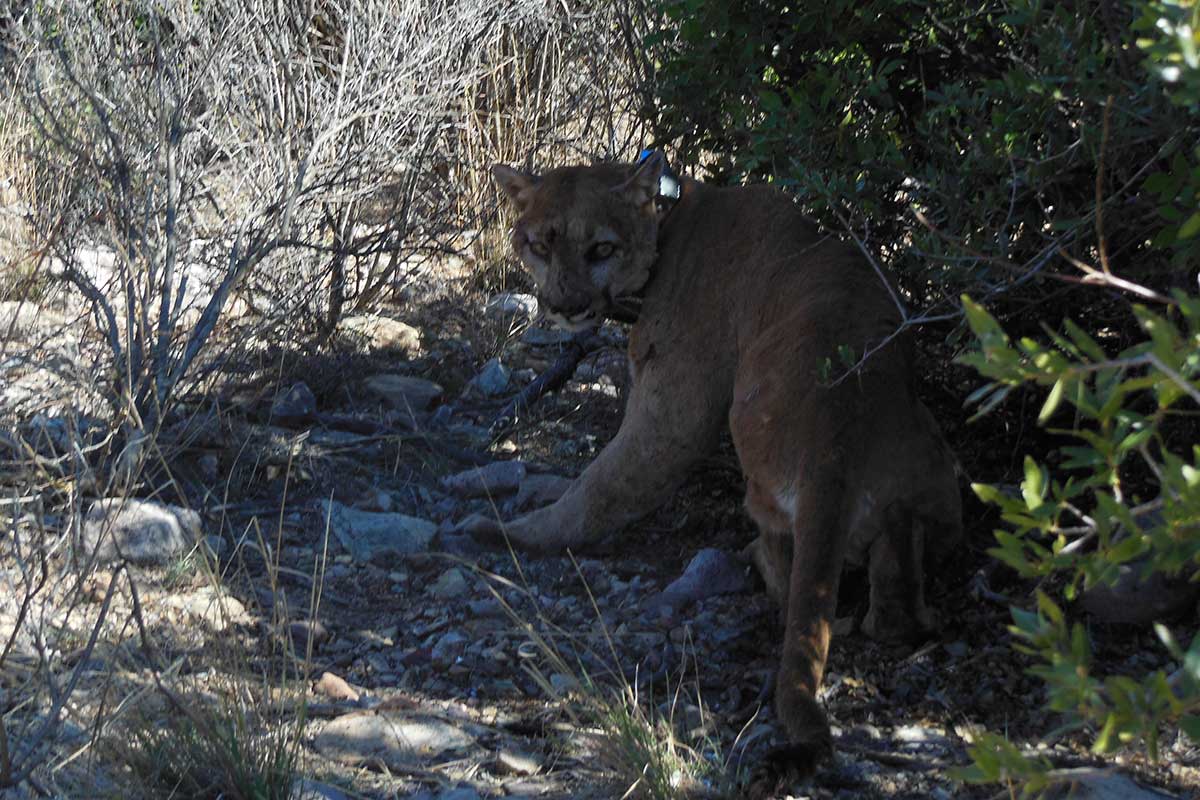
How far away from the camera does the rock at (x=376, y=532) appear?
478 centimetres

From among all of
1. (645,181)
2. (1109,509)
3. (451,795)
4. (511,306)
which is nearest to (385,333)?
(511,306)

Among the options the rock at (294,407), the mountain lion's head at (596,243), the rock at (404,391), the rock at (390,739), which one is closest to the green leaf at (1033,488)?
the rock at (390,739)

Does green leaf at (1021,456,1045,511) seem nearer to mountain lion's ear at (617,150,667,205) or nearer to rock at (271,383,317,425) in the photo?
mountain lion's ear at (617,150,667,205)

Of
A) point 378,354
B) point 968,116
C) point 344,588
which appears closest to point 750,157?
point 968,116

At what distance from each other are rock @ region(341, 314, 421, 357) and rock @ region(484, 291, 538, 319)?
46cm

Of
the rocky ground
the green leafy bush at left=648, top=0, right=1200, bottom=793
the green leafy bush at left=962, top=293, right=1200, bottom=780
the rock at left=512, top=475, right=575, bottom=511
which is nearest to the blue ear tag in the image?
the green leafy bush at left=648, top=0, right=1200, bottom=793

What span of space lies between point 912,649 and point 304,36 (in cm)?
394

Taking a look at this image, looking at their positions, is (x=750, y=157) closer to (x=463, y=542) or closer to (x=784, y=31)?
(x=784, y=31)

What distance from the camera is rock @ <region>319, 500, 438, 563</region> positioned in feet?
15.7

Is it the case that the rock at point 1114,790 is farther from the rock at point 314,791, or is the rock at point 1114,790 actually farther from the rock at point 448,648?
the rock at point 448,648

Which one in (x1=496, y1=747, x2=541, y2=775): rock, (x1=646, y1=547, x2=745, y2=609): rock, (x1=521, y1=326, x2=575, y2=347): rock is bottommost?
(x1=496, y1=747, x2=541, y2=775): rock

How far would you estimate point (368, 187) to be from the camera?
239 inches

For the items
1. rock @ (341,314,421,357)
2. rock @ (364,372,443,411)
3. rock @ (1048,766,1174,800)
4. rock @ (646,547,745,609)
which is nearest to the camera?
rock @ (1048,766,1174,800)

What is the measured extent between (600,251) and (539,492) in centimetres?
101
